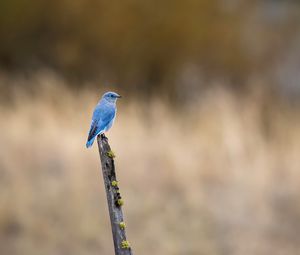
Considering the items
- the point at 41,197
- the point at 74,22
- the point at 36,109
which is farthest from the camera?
the point at 74,22

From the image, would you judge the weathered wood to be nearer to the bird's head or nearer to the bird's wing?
the bird's wing

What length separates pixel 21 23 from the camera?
16562 mm

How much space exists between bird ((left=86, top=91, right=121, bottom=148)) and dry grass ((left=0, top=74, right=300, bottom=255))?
4285 millimetres

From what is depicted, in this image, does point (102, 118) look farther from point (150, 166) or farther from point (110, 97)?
point (150, 166)

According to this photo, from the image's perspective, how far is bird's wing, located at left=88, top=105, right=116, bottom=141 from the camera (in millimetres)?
6230

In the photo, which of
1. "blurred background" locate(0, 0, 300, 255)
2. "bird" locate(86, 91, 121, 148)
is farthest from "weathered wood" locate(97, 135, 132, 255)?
"blurred background" locate(0, 0, 300, 255)

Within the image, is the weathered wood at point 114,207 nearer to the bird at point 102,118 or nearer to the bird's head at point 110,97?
the bird at point 102,118

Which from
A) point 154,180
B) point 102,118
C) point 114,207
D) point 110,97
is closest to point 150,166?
point 154,180

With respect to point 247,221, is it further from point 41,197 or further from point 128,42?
point 128,42

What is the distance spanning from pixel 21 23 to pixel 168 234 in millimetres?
6804

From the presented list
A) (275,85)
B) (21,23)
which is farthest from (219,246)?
(21,23)

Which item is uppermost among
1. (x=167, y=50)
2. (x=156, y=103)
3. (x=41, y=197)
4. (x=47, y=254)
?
(x=167, y=50)

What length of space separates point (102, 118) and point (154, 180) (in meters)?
5.84

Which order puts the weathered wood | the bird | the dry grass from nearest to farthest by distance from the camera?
the weathered wood, the bird, the dry grass
